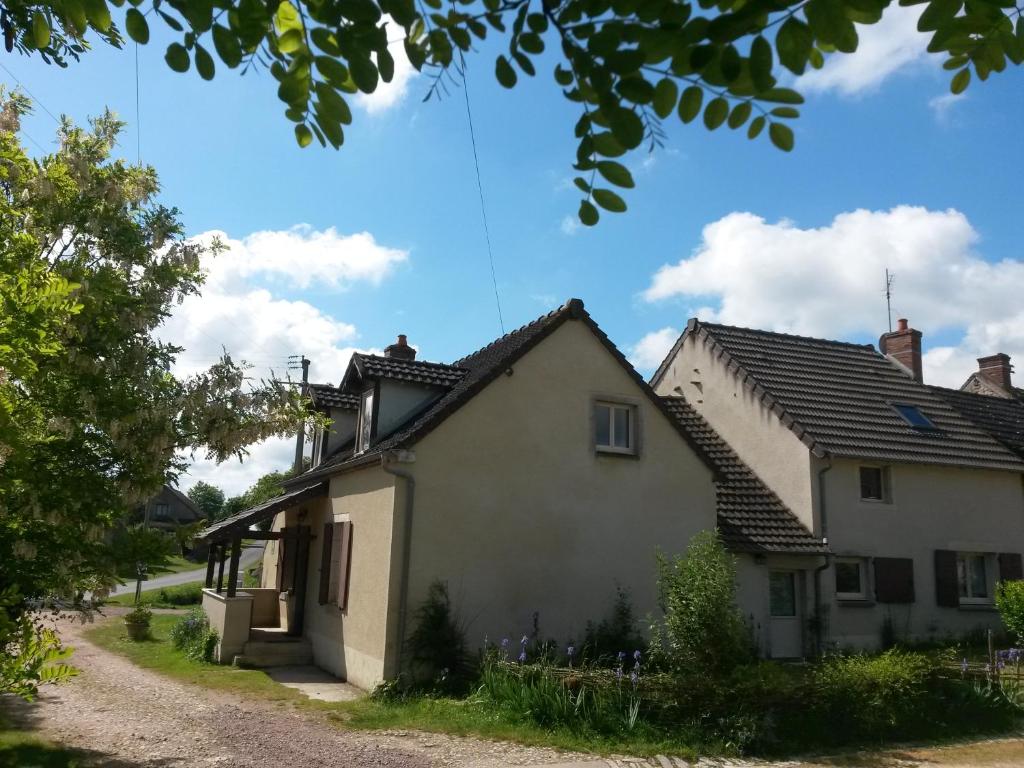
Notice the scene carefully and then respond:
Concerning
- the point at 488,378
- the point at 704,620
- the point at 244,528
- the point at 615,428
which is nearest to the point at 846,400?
the point at 615,428

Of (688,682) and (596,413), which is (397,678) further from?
(596,413)

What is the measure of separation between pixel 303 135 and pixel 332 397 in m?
17.0

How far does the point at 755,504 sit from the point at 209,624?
42.0 feet

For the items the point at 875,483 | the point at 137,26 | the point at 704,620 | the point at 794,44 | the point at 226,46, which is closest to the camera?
the point at 794,44

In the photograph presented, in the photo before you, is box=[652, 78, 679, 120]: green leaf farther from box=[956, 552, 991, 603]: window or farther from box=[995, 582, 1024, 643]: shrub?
box=[956, 552, 991, 603]: window

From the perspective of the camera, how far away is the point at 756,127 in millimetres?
2957

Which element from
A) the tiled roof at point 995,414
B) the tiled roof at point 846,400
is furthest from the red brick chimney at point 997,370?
the tiled roof at point 846,400

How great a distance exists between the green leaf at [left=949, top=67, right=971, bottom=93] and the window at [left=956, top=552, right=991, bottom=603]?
67.5 ft

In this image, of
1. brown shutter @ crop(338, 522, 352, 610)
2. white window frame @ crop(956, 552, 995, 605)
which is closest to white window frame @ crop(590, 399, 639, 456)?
brown shutter @ crop(338, 522, 352, 610)

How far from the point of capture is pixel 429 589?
13938 millimetres

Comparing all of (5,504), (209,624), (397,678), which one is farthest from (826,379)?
(5,504)

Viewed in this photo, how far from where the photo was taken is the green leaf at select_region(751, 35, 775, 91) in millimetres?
2689

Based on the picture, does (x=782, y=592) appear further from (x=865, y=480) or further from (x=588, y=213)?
(x=588, y=213)

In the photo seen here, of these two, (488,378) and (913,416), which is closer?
(488,378)
